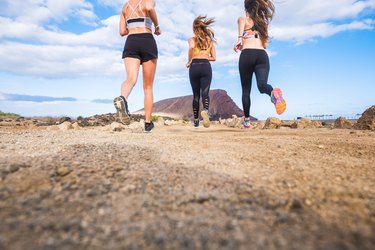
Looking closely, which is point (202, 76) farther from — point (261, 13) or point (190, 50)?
point (261, 13)

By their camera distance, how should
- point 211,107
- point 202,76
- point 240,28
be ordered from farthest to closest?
point 211,107, point 202,76, point 240,28

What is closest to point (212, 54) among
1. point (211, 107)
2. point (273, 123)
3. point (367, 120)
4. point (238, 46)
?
point (238, 46)

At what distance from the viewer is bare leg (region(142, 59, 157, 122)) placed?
4867 millimetres

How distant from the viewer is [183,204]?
4.43 ft

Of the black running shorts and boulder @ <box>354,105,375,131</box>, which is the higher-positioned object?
the black running shorts

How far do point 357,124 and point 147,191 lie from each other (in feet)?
24.0

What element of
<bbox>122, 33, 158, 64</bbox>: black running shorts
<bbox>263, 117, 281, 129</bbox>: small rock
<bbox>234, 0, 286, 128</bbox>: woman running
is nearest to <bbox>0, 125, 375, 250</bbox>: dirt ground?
<bbox>122, 33, 158, 64</bbox>: black running shorts

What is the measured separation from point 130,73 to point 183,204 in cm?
362

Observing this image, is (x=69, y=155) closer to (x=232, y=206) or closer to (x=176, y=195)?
(x=176, y=195)

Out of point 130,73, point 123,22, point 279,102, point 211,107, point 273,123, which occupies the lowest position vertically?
point 273,123

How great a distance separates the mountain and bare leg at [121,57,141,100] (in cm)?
870

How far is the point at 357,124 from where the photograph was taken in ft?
23.7

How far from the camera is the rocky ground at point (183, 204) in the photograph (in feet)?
3.33

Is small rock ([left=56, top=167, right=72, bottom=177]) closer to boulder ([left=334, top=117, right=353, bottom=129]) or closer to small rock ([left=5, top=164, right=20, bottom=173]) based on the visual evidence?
small rock ([left=5, top=164, right=20, bottom=173])
